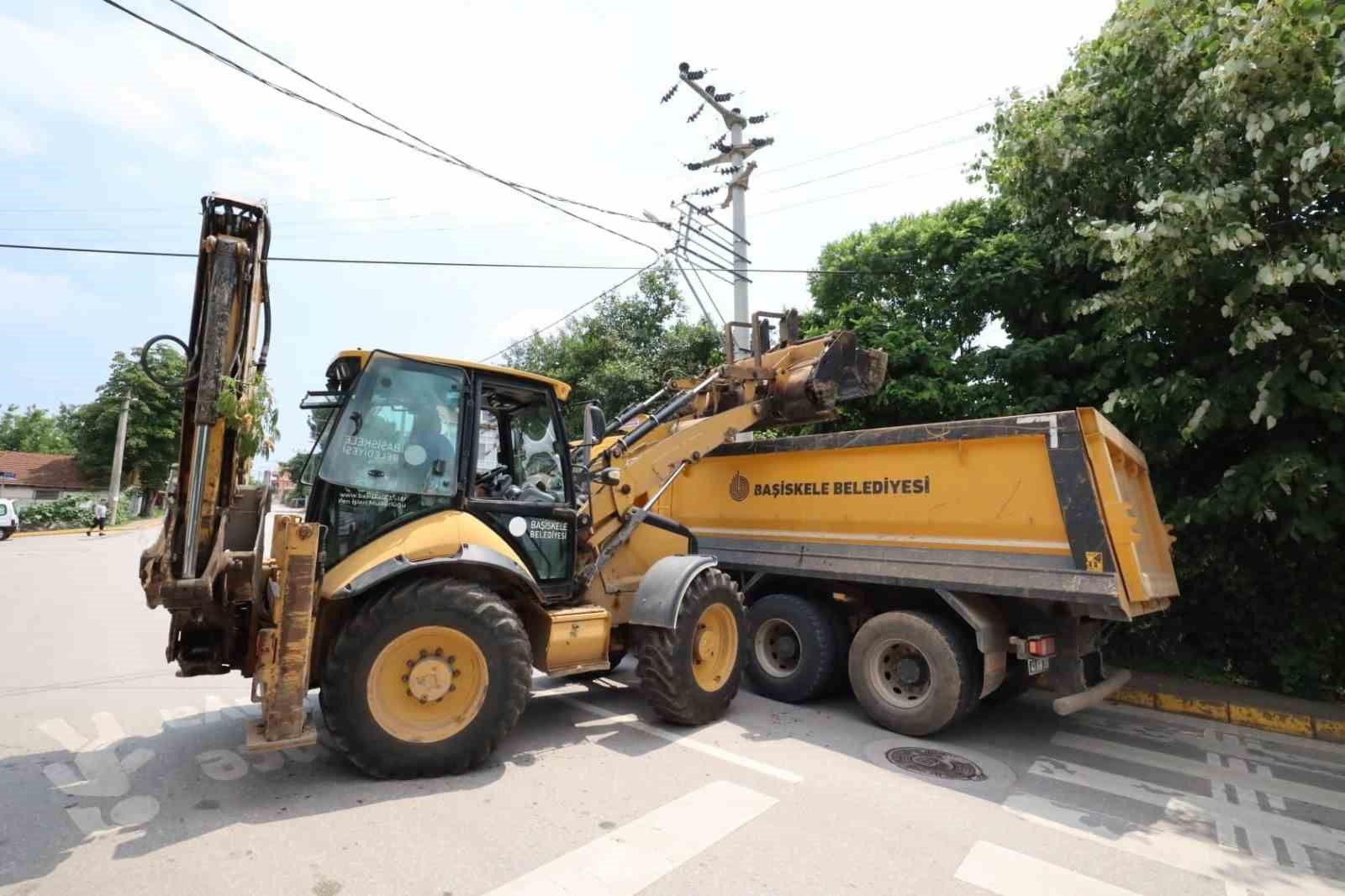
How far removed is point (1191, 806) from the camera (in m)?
4.25

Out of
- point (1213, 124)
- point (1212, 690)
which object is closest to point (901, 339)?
point (1213, 124)

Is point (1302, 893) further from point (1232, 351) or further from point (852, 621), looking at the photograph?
point (1232, 351)

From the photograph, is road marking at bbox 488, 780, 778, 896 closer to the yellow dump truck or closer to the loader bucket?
the yellow dump truck

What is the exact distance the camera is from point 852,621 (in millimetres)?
6156

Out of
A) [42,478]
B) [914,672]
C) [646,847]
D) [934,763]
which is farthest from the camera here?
[42,478]

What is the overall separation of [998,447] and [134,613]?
37.3 feet

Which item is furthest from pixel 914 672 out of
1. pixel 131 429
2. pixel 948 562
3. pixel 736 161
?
pixel 131 429

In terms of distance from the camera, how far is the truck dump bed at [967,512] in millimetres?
4711

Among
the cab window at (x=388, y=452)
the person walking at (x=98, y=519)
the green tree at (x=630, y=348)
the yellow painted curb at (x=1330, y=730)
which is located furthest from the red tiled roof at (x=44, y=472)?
the yellow painted curb at (x=1330, y=730)

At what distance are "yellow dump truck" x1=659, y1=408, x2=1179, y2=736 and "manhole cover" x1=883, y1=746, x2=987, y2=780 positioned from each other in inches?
9.1

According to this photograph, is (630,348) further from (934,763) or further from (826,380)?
(934,763)

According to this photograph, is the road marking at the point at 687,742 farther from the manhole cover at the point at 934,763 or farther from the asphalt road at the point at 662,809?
the manhole cover at the point at 934,763

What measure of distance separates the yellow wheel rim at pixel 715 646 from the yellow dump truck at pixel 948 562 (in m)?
0.77

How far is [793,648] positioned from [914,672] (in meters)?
1.22
